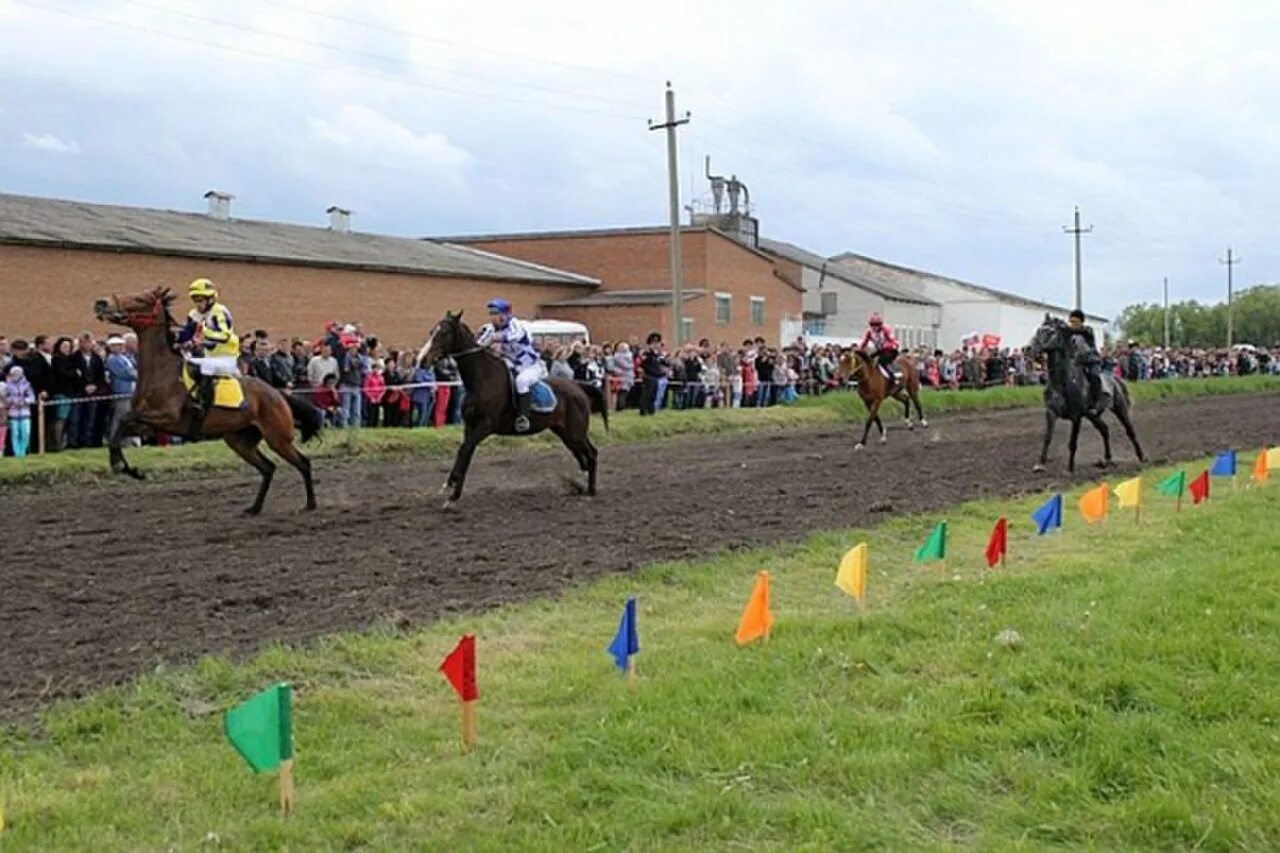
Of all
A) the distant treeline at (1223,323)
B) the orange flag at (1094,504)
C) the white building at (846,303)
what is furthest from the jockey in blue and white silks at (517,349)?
the distant treeline at (1223,323)

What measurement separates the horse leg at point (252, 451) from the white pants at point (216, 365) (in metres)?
0.82

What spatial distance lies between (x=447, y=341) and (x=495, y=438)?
348 inches

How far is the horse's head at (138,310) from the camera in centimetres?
1315

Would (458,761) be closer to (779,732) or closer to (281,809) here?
(281,809)

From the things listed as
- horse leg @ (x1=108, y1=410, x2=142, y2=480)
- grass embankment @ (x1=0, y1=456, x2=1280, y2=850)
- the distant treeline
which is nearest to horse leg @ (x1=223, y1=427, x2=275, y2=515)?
horse leg @ (x1=108, y1=410, x2=142, y2=480)

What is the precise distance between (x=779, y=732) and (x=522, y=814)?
145cm

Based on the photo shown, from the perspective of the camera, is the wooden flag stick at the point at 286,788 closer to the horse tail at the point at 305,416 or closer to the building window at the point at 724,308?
the horse tail at the point at 305,416

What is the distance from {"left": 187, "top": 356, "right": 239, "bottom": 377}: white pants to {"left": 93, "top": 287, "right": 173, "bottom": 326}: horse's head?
510 mm

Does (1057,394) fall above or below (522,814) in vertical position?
above

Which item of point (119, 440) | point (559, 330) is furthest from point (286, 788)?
point (559, 330)

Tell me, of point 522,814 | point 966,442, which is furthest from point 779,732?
point 966,442

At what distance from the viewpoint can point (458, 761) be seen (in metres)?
6.22

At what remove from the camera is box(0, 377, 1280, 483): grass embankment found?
1784 cm

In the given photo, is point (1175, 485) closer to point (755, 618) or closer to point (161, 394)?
point (755, 618)
